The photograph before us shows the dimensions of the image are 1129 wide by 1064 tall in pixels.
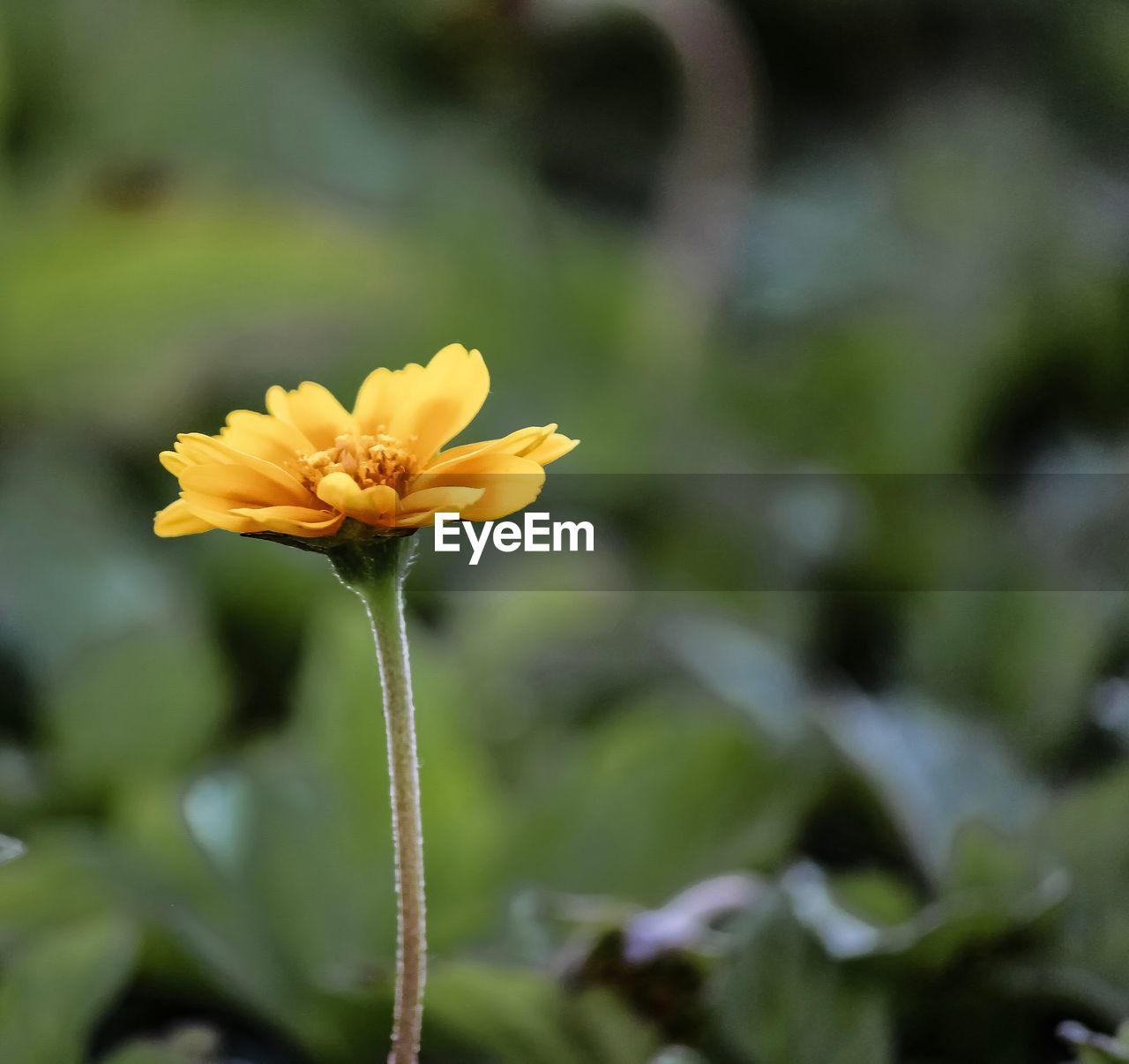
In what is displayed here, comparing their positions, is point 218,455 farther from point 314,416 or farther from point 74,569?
point 74,569

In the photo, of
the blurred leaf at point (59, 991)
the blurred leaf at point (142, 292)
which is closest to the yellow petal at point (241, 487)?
the blurred leaf at point (59, 991)

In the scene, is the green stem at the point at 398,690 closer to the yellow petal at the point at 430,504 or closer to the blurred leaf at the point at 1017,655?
the yellow petal at the point at 430,504

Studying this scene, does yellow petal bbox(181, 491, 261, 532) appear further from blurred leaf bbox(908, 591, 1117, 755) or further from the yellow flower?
blurred leaf bbox(908, 591, 1117, 755)

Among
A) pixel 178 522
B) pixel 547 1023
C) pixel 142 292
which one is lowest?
pixel 547 1023

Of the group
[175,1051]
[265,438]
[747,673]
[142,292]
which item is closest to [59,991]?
[175,1051]

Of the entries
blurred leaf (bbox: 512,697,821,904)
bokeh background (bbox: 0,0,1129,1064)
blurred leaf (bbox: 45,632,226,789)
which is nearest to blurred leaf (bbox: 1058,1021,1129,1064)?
bokeh background (bbox: 0,0,1129,1064)

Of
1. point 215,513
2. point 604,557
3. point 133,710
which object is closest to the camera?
point 215,513
